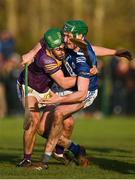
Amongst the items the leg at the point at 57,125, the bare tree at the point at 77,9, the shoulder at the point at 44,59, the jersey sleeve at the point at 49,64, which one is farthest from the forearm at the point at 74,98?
the bare tree at the point at 77,9

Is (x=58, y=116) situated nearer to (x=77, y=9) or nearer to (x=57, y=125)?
(x=57, y=125)

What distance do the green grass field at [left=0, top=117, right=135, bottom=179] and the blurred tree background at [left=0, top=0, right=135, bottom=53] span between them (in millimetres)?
19729

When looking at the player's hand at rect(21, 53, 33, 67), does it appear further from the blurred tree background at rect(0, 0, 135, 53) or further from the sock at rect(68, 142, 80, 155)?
the blurred tree background at rect(0, 0, 135, 53)

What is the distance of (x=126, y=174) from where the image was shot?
39.2 ft

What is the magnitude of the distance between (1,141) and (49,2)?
30606 millimetres

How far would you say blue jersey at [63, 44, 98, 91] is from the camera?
12.5 m

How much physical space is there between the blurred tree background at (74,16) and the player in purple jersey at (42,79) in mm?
32083

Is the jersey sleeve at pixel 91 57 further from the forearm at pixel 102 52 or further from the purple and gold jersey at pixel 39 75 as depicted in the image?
the forearm at pixel 102 52

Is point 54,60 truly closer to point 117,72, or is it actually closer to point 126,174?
point 126,174

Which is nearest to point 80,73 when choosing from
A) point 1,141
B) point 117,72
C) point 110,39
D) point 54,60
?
point 54,60

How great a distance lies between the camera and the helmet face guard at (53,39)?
12.6m

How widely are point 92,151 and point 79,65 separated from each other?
3.73 m

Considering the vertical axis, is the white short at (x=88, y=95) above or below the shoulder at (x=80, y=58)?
below

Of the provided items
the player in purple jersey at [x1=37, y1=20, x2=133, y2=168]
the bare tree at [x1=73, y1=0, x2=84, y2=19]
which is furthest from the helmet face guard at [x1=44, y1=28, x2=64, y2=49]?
the bare tree at [x1=73, y1=0, x2=84, y2=19]
